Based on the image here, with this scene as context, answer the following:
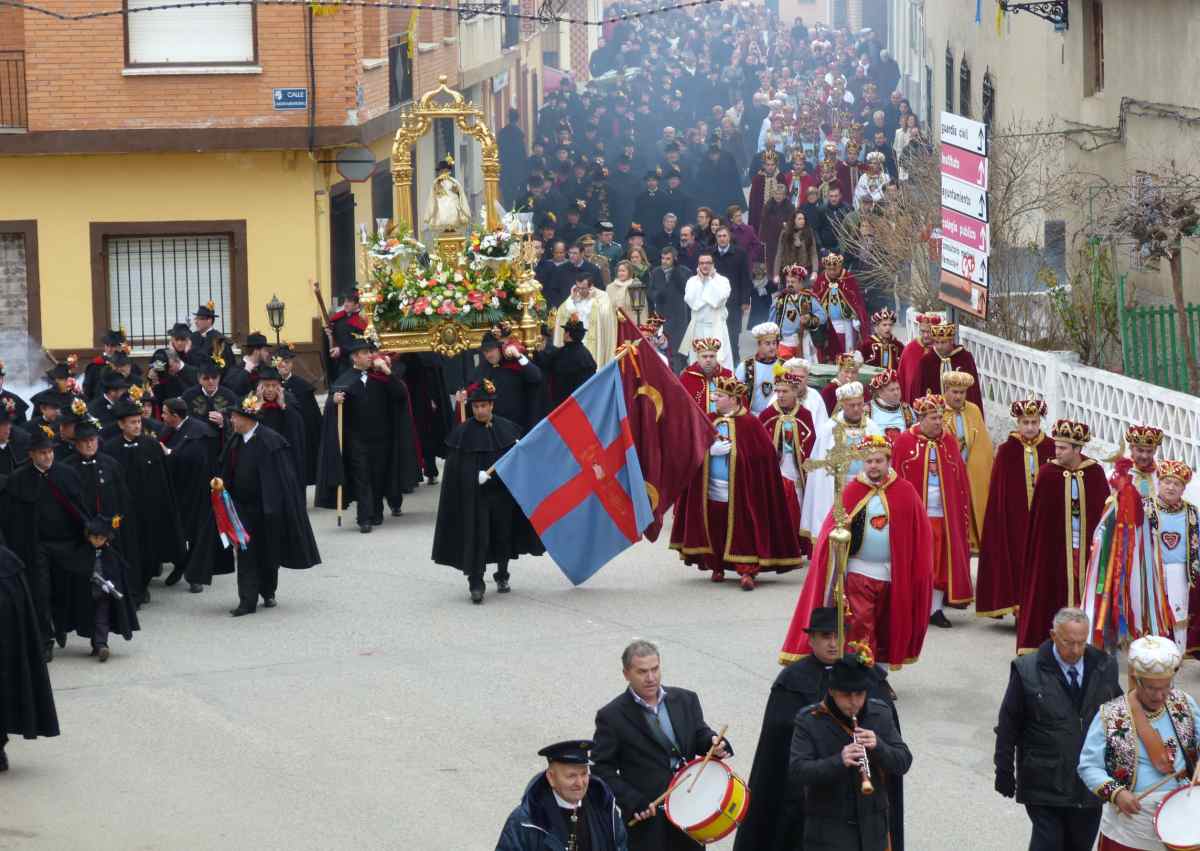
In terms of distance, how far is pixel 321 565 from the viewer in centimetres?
1823

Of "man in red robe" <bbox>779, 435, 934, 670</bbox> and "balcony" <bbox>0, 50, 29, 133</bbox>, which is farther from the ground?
"balcony" <bbox>0, 50, 29, 133</bbox>

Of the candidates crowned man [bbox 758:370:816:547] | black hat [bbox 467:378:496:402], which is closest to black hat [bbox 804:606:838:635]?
black hat [bbox 467:378:496:402]

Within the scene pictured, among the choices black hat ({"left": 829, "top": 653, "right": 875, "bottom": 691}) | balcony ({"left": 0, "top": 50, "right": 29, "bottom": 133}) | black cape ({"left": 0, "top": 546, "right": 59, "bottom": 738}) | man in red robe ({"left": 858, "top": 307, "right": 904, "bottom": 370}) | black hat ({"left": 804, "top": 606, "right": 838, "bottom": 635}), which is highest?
balcony ({"left": 0, "top": 50, "right": 29, "bottom": 133})

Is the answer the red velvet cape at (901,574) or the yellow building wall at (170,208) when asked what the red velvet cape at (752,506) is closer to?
the red velvet cape at (901,574)

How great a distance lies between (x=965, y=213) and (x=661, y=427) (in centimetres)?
408

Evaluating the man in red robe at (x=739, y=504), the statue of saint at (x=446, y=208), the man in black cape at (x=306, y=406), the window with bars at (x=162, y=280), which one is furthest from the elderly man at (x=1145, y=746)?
the window with bars at (x=162, y=280)

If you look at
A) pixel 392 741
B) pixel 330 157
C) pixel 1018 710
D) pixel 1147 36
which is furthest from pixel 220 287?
pixel 1018 710

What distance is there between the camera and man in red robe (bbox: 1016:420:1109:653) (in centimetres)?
1435

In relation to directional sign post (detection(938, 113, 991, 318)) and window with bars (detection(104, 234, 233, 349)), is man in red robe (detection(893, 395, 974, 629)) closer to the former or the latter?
directional sign post (detection(938, 113, 991, 318))

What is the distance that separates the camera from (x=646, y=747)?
30.7ft

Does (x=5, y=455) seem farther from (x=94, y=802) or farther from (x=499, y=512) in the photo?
(x=94, y=802)

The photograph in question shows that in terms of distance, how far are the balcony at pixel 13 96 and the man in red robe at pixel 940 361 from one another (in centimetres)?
1312

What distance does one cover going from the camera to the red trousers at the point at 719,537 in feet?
55.7

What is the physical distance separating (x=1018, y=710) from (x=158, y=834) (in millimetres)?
4310
